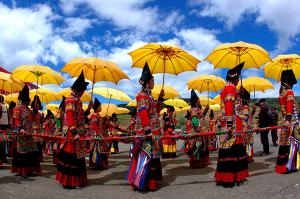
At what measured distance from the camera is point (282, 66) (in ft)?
37.2

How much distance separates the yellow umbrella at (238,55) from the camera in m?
9.31

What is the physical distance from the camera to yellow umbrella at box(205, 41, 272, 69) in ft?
30.6

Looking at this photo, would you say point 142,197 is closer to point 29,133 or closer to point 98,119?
point 29,133

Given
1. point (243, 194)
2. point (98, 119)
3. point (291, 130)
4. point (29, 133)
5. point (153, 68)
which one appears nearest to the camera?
point (243, 194)

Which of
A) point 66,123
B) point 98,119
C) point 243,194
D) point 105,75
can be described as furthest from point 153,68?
point 243,194

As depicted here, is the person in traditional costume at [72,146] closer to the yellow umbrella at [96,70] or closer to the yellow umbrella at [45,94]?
the yellow umbrella at [96,70]

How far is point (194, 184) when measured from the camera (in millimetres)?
8047

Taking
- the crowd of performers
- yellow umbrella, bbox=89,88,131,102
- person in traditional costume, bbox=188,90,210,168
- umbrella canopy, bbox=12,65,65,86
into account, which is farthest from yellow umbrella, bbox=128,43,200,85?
yellow umbrella, bbox=89,88,131,102

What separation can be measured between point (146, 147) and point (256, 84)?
681 centimetres

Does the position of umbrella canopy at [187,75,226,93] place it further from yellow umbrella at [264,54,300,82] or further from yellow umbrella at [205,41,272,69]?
yellow umbrella at [205,41,272,69]

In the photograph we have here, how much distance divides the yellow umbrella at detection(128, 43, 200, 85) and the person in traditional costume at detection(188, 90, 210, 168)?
1108 mm

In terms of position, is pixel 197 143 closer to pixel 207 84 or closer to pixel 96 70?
pixel 96 70

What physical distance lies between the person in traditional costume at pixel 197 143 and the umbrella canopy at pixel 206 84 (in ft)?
8.04

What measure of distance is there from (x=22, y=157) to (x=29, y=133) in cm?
65
